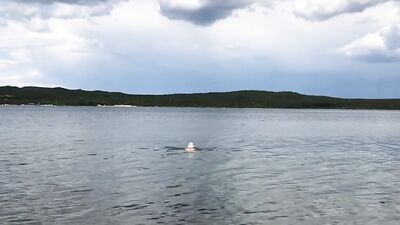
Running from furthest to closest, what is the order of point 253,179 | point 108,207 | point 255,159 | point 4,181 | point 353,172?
point 255,159, point 353,172, point 253,179, point 4,181, point 108,207

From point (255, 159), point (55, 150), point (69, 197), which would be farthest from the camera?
point (55, 150)

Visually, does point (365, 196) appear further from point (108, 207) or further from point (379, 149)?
A: point (379, 149)

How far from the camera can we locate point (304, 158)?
1640 inches

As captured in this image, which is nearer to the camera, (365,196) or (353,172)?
(365,196)

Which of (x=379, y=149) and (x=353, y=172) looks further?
(x=379, y=149)

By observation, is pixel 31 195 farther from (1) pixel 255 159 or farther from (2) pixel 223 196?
(1) pixel 255 159

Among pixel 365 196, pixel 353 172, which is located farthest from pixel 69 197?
pixel 353 172

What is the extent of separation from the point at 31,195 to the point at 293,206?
11230 millimetres

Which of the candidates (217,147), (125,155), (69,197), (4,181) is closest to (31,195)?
(69,197)

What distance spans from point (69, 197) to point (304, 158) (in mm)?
22977

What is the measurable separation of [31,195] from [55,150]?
22272mm

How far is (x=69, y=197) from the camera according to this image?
23.2m

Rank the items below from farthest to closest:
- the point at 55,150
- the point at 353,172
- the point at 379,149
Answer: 1. the point at 379,149
2. the point at 55,150
3. the point at 353,172

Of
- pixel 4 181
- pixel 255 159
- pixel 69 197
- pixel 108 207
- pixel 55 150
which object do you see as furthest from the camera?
pixel 55 150
